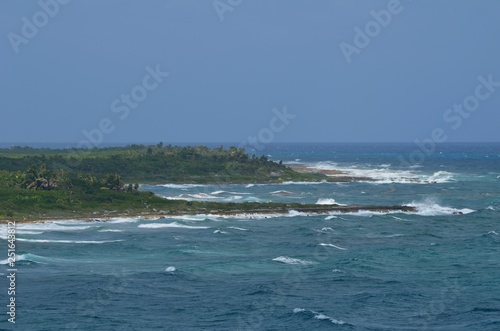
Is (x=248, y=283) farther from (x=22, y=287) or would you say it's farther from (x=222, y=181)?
(x=222, y=181)

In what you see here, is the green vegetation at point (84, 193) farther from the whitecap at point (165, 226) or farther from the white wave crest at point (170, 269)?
the white wave crest at point (170, 269)

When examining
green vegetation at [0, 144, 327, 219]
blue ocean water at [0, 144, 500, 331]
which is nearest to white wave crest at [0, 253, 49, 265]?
blue ocean water at [0, 144, 500, 331]

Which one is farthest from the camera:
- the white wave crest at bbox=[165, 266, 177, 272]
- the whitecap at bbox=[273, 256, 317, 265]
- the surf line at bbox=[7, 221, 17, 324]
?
the whitecap at bbox=[273, 256, 317, 265]

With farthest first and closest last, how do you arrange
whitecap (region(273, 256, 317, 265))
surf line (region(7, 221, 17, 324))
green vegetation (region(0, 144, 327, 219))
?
green vegetation (region(0, 144, 327, 219)) < whitecap (region(273, 256, 317, 265)) < surf line (region(7, 221, 17, 324))

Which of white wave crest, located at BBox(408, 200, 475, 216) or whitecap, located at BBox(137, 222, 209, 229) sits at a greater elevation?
white wave crest, located at BBox(408, 200, 475, 216)

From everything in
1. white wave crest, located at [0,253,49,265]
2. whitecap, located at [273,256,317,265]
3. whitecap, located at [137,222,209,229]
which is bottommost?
whitecap, located at [137,222,209,229]

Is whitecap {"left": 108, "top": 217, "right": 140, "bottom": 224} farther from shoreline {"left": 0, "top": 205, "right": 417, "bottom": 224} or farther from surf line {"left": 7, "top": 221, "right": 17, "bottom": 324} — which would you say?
surf line {"left": 7, "top": 221, "right": 17, "bottom": 324}

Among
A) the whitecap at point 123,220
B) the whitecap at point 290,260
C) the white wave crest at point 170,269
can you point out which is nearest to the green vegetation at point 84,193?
the whitecap at point 123,220

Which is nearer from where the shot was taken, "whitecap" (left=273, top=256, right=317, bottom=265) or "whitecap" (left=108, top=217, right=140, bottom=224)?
"whitecap" (left=273, top=256, right=317, bottom=265)
